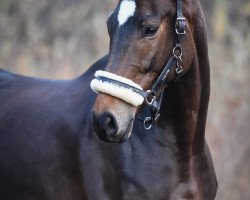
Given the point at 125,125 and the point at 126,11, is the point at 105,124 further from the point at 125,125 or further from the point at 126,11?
the point at 126,11

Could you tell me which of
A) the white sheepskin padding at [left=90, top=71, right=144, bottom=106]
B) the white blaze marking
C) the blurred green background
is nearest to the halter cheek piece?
the white sheepskin padding at [left=90, top=71, right=144, bottom=106]

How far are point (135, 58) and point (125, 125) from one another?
1.26 feet

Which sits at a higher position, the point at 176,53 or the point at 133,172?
the point at 176,53

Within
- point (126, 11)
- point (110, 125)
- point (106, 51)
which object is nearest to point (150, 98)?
point (110, 125)

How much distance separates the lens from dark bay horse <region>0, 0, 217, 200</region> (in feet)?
13.8

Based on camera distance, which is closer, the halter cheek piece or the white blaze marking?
the halter cheek piece

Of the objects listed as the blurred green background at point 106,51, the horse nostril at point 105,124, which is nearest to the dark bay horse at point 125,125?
the horse nostril at point 105,124

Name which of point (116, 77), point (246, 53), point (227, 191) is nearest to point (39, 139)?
point (116, 77)

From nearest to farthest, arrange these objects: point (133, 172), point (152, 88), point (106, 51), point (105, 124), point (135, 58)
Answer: point (105, 124) → point (135, 58) → point (152, 88) → point (133, 172) → point (106, 51)

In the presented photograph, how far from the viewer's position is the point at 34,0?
46.4 ft

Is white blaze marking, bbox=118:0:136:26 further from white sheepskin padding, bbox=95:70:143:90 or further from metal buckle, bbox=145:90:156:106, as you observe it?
metal buckle, bbox=145:90:156:106

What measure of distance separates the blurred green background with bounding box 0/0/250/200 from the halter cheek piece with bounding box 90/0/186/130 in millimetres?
4658

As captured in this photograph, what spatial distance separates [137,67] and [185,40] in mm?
372

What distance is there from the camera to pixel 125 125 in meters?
4.14
